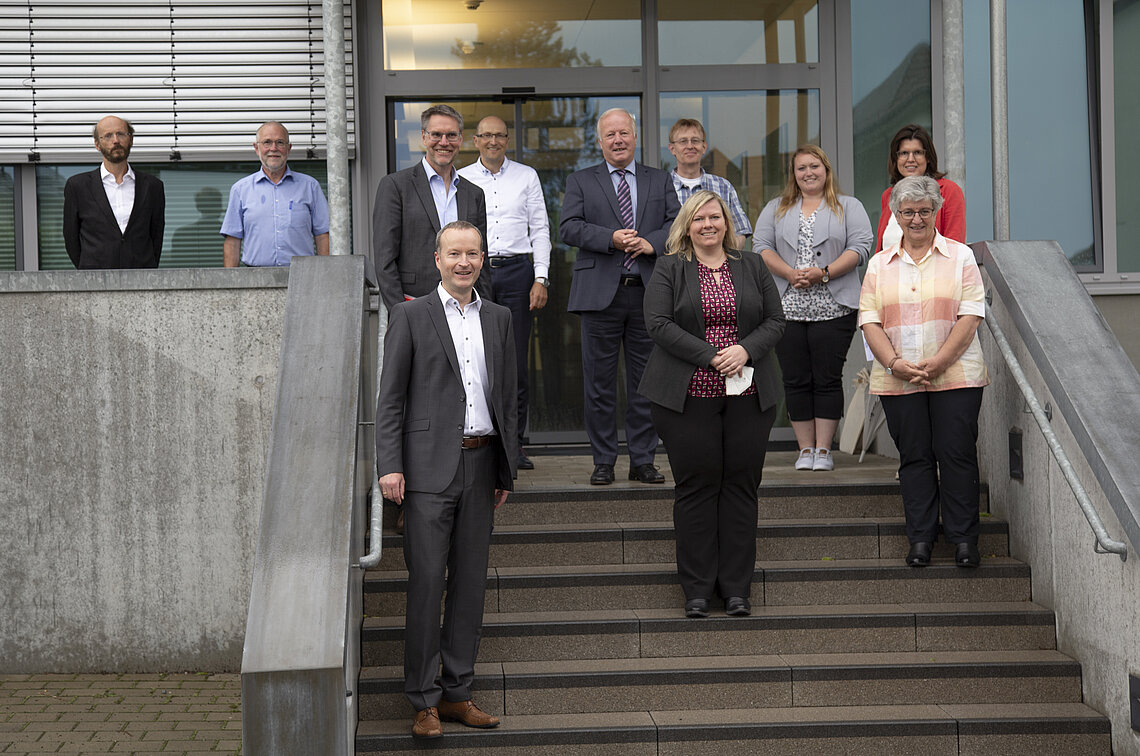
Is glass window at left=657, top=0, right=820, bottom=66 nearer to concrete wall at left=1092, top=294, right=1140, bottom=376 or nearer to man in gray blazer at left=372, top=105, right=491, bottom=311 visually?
concrete wall at left=1092, top=294, right=1140, bottom=376

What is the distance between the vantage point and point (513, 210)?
7094 millimetres

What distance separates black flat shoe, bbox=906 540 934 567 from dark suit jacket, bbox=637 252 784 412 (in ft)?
3.35

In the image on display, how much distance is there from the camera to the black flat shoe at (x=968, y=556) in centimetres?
557

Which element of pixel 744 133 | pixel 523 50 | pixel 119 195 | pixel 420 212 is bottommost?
pixel 420 212

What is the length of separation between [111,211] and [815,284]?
3977 millimetres

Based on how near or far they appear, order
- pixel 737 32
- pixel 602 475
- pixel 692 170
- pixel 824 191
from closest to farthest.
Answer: pixel 602 475
pixel 692 170
pixel 824 191
pixel 737 32

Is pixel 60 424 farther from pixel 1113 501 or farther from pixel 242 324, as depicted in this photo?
pixel 1113 501

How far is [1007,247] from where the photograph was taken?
6.09 meters

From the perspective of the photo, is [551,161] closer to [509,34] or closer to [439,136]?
[509,34]

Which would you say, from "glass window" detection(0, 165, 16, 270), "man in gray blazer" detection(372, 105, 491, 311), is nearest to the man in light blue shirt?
"man in gray blazer" detection(372, 105, 491, 311)

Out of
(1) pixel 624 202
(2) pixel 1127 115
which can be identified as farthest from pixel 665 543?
(2) pixel 1127 115

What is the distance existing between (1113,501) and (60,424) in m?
5.13

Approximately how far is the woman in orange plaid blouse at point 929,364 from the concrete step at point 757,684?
659 mm

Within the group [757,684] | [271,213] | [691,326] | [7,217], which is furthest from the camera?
[7,217]
